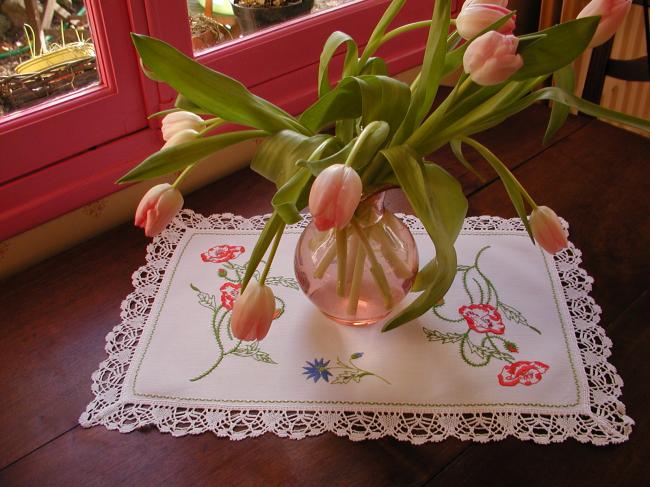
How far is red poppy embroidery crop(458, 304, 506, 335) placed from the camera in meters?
0.91

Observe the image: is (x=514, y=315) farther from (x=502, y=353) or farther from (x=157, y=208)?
(x=157, y=208)

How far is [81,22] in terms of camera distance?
102 cm

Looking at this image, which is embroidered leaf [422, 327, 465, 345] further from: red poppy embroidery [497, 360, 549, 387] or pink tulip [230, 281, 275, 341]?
pink tulip [230, 281, 275, 341]

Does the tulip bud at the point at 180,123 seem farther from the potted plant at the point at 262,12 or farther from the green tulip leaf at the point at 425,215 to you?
the potted plant at the point at 262,12

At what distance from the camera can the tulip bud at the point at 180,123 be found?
79 cm

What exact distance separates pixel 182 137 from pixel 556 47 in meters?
0.37

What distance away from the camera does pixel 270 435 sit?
80cm

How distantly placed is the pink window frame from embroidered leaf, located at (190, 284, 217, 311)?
24 cm

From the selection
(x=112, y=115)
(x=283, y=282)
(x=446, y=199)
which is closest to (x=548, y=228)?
(x=446, y=199)

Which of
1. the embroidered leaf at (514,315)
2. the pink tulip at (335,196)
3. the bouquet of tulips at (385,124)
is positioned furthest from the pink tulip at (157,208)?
the embroidered leaf at (514,315)

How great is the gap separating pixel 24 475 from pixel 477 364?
1.65ft

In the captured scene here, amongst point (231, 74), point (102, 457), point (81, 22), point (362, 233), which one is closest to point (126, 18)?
point (81, 22)

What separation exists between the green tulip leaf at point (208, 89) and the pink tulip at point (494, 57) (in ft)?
0.69

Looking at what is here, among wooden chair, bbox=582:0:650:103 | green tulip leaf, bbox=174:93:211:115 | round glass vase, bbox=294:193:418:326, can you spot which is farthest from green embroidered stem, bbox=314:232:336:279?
wooden chair, bbox=582:0:650:103
